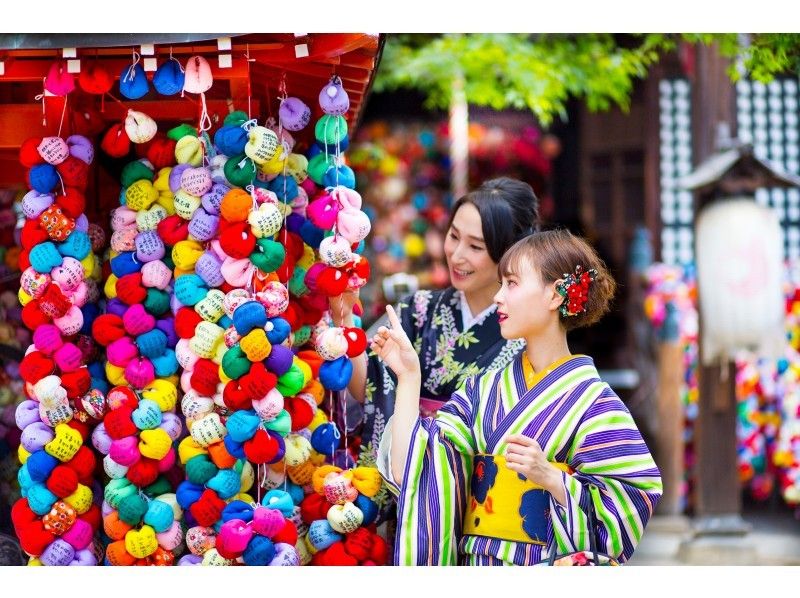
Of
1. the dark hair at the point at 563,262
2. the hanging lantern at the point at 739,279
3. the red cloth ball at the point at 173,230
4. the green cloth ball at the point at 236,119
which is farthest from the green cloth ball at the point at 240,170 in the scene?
the hanging lantern at the point at 739,279

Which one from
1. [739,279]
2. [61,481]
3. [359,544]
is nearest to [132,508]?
[61,481]

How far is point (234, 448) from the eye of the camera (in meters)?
2.77

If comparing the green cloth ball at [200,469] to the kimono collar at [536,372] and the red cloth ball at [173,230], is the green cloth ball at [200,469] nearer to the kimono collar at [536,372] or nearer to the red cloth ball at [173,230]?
the red cloth ball at [173,230]

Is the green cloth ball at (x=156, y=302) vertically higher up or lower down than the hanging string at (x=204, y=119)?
lower down

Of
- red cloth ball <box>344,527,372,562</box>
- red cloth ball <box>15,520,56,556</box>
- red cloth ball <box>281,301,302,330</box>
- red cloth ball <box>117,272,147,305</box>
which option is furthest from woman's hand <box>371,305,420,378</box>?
red cloth ball <box>15,520,56,556</box>

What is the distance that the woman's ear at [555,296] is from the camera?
2.80 m

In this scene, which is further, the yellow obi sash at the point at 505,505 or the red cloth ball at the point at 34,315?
the red cloth ball at the point at 34,315

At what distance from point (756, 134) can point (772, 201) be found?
0.55m

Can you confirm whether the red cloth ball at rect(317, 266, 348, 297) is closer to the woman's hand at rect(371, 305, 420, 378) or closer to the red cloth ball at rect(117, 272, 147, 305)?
the woman's hand at rect(371, 305, 420, 378)

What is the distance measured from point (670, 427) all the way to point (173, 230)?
5456 mm

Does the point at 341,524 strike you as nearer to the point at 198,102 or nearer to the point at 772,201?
the point at 198,102

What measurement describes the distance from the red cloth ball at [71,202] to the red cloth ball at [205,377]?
0.56 m

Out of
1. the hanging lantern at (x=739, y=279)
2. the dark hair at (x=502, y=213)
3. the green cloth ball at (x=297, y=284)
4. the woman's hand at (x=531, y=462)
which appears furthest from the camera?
the hanging lantern at (x=739, y=279)

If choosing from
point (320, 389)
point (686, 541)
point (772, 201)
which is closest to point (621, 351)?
point (772, 201)
